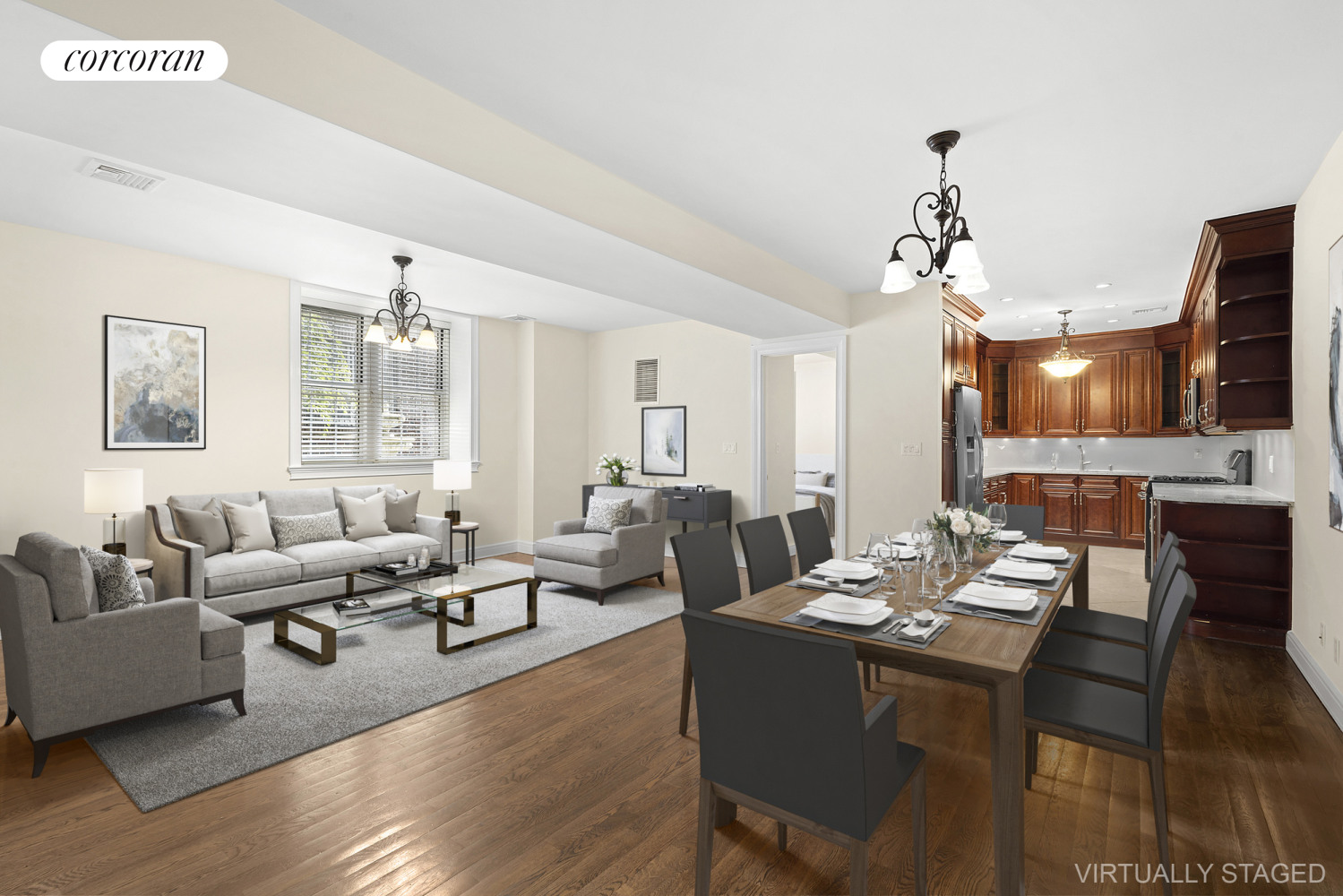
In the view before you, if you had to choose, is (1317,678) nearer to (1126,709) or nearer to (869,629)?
(1126,709)

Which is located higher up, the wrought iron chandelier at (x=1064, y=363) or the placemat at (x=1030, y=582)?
the wrought iron chandelier at (x=1064, y=363)

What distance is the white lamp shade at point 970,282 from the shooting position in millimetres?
2594

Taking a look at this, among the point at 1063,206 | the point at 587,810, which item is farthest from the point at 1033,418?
the point at 587,810

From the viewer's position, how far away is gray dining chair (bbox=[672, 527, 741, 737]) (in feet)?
8.77

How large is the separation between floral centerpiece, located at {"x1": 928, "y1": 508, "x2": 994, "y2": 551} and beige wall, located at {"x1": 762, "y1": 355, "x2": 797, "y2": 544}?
357 cm

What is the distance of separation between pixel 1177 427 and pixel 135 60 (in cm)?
915

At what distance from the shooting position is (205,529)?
4570 millimetres

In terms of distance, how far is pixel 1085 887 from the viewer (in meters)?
1.82

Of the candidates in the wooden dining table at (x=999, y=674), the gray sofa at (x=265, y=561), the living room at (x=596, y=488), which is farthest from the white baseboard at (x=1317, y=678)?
the gray sofa at (x=265, y=561)

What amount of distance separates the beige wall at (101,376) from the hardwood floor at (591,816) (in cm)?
228

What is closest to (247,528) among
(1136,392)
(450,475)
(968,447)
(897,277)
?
(450,475)

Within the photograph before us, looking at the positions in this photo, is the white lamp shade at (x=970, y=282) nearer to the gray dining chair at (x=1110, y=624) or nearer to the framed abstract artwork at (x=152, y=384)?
the gray dining chair at (x=1110, y=624)

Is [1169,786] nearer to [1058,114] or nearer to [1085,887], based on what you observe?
[1085,887]

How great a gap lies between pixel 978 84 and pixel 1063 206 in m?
1.60
